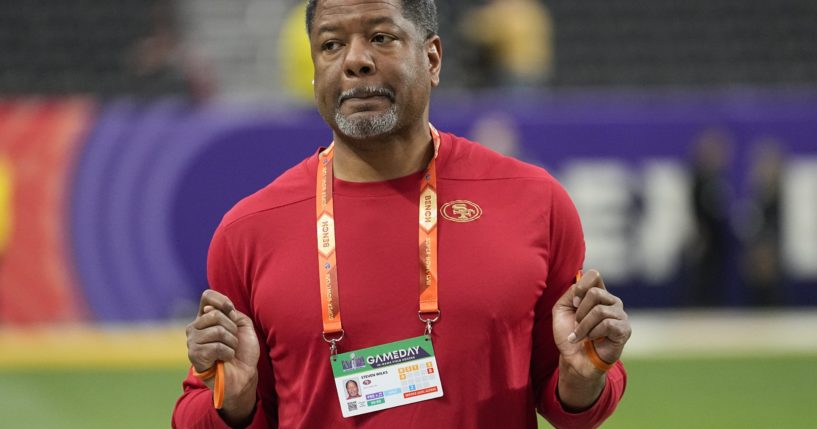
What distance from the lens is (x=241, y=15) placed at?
17.3m

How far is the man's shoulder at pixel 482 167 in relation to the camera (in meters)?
3.25

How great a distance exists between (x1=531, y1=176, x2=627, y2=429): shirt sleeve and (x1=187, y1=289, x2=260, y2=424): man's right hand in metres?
0.70

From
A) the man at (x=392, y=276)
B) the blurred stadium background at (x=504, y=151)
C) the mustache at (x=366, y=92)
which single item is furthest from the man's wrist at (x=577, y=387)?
the blurred stadium background at (x=504, y=151)


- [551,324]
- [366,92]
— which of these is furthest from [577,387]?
[366,92]

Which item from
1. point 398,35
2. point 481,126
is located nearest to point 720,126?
point 481,126

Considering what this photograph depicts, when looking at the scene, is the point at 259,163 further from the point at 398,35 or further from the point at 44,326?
the point at 398,35

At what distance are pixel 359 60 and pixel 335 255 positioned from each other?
1.52 feet

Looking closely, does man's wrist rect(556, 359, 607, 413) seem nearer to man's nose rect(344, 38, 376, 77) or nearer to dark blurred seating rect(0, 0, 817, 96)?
man's nose rect(344, 38, 376, 77)

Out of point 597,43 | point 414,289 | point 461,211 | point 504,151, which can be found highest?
point 597,43

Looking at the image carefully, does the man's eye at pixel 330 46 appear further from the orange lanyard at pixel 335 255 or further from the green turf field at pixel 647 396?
the green turf field at pixel 647 396

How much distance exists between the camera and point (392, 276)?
3.10 metres

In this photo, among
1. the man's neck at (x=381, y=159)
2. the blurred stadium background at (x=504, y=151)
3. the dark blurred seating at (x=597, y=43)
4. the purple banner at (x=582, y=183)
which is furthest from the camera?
the dark blurred seating at (x=597, y=43)

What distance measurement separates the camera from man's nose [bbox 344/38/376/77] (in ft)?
10.1

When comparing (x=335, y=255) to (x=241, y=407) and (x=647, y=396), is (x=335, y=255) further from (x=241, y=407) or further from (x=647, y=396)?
(x=647, y=396)
